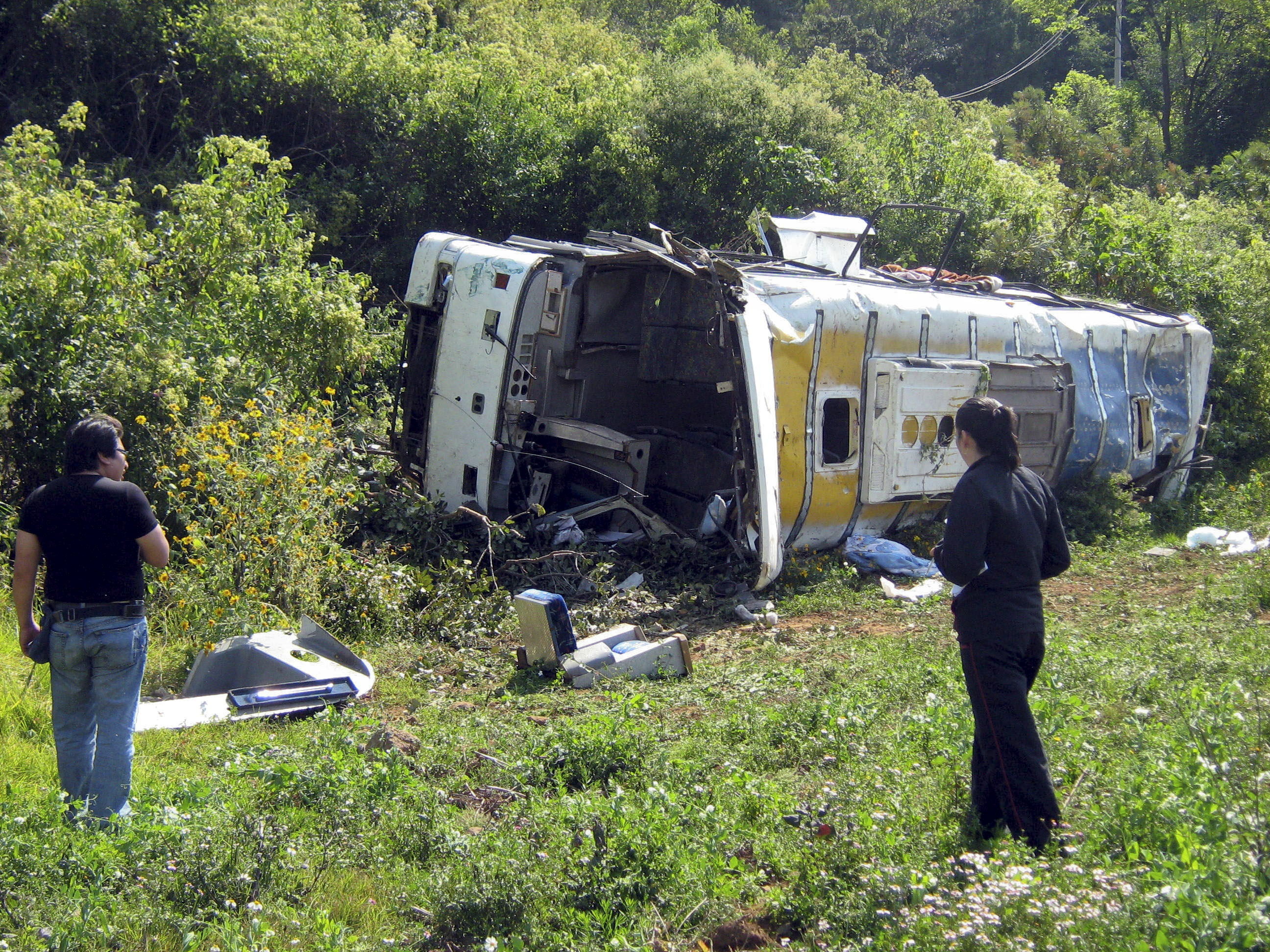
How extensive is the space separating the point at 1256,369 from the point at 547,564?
33.4 feet

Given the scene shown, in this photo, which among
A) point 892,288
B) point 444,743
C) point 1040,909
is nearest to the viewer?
point 1040,909

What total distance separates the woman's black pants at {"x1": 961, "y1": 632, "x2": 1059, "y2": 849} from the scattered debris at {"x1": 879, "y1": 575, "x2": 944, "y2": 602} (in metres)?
4.03

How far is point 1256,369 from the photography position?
43.4 ft

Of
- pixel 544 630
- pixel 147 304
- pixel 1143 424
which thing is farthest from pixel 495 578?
pixel 1143 424

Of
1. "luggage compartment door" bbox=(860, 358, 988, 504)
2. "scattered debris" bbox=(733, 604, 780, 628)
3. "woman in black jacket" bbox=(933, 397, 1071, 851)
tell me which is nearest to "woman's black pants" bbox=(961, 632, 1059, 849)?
"woman in black jacket" bbox=(933, 397, 1071, 851)

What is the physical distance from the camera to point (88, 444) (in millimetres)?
3797

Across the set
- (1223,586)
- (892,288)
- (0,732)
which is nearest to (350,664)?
(0,732)

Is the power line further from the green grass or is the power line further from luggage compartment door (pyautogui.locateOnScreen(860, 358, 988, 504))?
the green grass

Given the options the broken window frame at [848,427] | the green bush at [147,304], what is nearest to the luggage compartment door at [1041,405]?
the broken window frame at [848,427]

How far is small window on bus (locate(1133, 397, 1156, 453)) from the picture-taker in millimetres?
10922

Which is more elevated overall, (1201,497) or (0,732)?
(1201,497)

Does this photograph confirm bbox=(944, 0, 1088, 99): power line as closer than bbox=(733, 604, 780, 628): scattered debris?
No

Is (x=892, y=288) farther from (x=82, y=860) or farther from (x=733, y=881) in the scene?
(x=82, y=860)

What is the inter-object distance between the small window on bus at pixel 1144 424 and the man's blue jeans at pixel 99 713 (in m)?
9.93
